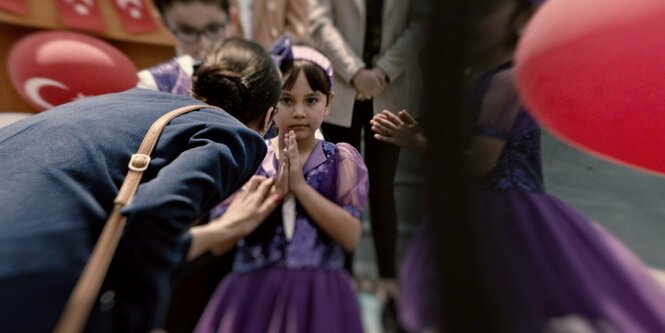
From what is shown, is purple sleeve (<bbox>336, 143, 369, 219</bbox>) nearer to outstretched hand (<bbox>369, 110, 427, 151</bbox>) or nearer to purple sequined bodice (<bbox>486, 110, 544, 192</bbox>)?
outstretched hand (<bbox>369, 110, 427, 151</bbox>)

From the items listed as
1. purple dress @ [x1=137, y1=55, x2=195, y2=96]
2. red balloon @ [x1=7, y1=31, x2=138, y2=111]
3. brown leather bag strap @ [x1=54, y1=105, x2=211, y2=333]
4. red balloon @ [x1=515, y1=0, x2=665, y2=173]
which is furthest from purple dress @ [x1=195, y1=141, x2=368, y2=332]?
red balloon @ [x1=7, y1=31, x2=138, y2=111]

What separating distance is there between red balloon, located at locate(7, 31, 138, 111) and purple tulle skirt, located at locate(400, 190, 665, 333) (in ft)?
3.15

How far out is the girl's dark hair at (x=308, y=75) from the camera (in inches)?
25.4

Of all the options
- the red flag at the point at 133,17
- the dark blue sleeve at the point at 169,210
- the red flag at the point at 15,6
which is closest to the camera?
the dark blue sleeve at the point at 169,210

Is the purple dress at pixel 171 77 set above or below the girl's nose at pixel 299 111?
above

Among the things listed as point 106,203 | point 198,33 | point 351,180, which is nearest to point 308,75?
point 351,180

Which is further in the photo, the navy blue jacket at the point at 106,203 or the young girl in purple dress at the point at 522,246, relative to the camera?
the navy blue jacket at the point at 106,203

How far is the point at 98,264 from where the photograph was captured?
0.54m

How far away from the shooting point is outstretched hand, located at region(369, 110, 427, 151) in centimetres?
45

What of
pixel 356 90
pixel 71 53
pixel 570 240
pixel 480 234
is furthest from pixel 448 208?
pixel 71 53

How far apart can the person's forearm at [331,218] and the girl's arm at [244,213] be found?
3cm

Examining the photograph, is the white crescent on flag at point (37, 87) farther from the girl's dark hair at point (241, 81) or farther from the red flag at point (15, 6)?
the girl's dark hair at point (241, 81)

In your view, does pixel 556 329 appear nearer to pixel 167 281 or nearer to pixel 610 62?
pixel 610 62

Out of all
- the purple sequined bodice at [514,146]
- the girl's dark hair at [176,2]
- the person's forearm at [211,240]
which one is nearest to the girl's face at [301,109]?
the person's forearm at [211,240]
